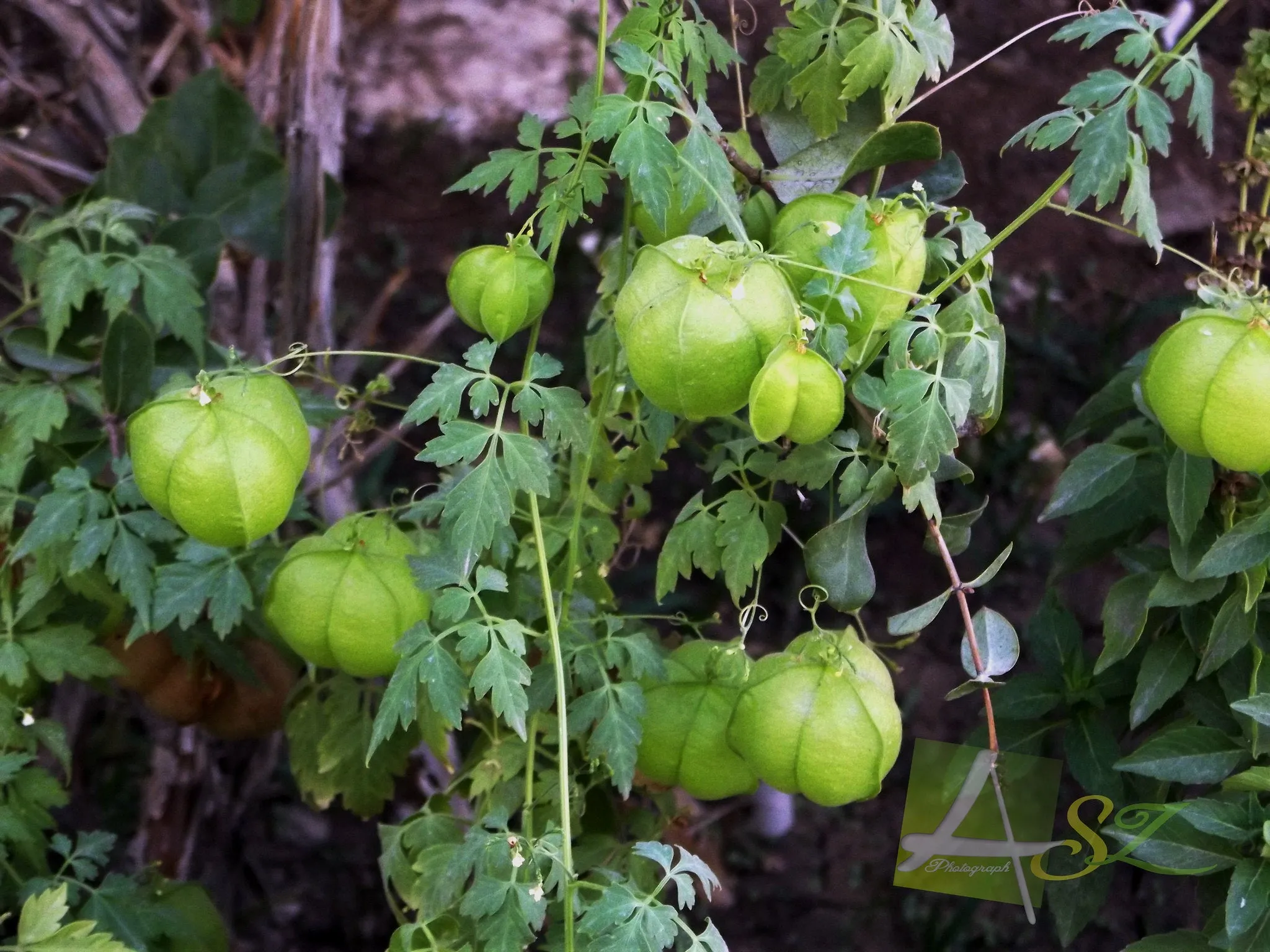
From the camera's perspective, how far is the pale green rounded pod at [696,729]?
39.3 inches

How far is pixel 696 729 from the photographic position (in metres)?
1.00

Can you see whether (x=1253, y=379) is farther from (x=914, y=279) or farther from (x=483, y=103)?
(x=483, y=103)

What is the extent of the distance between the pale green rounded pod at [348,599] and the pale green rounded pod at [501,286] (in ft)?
0.70

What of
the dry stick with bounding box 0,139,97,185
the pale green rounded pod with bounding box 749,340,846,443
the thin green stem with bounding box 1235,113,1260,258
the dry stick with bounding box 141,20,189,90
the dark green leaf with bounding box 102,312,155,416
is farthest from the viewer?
the dry stick with bounding box 141,20,189,90

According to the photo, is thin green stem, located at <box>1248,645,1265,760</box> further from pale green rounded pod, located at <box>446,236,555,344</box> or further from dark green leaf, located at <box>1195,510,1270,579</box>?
pale green rounded pod, located at <box>446,236,555,344</box>

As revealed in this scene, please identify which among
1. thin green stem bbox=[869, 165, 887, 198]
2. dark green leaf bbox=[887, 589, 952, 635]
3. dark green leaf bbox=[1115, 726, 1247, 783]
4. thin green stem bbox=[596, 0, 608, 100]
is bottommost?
dark green leaf bbox=[1115, 726, 1247, 783]

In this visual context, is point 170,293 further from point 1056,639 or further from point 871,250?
point 1056,639

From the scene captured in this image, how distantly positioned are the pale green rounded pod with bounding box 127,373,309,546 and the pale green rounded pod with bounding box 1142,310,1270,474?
0.64m

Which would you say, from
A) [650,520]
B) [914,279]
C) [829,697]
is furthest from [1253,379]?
[650,520]

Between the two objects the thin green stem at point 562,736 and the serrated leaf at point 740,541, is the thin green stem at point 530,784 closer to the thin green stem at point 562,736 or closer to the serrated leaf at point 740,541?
the thin green stem at point 562,736

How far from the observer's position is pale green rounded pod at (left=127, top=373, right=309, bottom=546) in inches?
32.7

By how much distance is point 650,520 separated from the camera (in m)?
2.55

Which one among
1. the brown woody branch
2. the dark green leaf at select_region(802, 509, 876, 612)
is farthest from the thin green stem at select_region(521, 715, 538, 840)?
the brown woody branch
